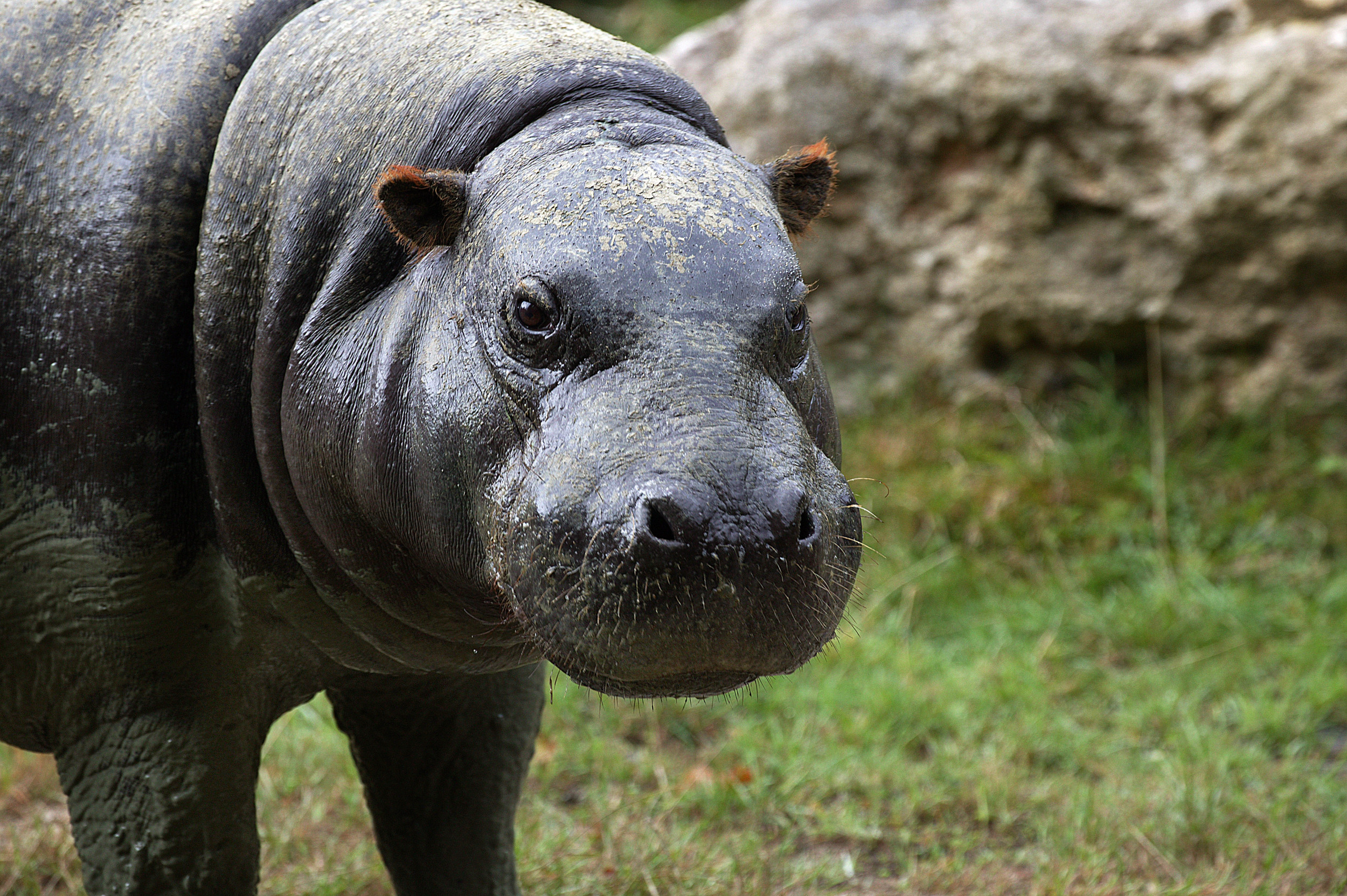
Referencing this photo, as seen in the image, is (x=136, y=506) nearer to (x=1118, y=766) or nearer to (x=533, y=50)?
(x=533, y=50)

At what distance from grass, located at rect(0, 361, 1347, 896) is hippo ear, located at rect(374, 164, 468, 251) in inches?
37.3

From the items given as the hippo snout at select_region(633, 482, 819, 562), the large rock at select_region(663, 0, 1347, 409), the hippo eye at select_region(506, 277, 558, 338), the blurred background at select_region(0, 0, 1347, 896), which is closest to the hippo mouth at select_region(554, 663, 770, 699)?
the hippo snout at select_region(633, 482, 819, 562)

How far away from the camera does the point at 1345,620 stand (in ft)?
15.3

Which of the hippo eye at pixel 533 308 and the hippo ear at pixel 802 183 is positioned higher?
the hippo eye at pixel 533 308

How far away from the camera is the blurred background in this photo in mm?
3639

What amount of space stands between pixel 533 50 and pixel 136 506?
0.91m

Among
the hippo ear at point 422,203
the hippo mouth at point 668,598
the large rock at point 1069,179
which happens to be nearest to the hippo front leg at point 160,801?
the hippo mouth at point 668,598

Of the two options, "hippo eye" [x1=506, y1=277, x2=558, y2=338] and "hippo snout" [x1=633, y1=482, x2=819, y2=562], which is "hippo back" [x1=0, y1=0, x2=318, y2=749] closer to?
"hippo eye" [x1=506, y1=277, x2=558, y2=338]

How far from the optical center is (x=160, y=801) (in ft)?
7.33

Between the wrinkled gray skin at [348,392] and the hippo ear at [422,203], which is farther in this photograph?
the hippo ear at [422,203]

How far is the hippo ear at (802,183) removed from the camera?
219cm

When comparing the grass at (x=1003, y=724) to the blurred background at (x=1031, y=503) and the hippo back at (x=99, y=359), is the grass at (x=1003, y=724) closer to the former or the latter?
the blurred background at (x=1031, y=503)

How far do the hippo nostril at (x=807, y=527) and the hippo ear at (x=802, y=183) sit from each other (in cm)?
60

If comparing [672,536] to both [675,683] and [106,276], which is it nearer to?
[675,683]
